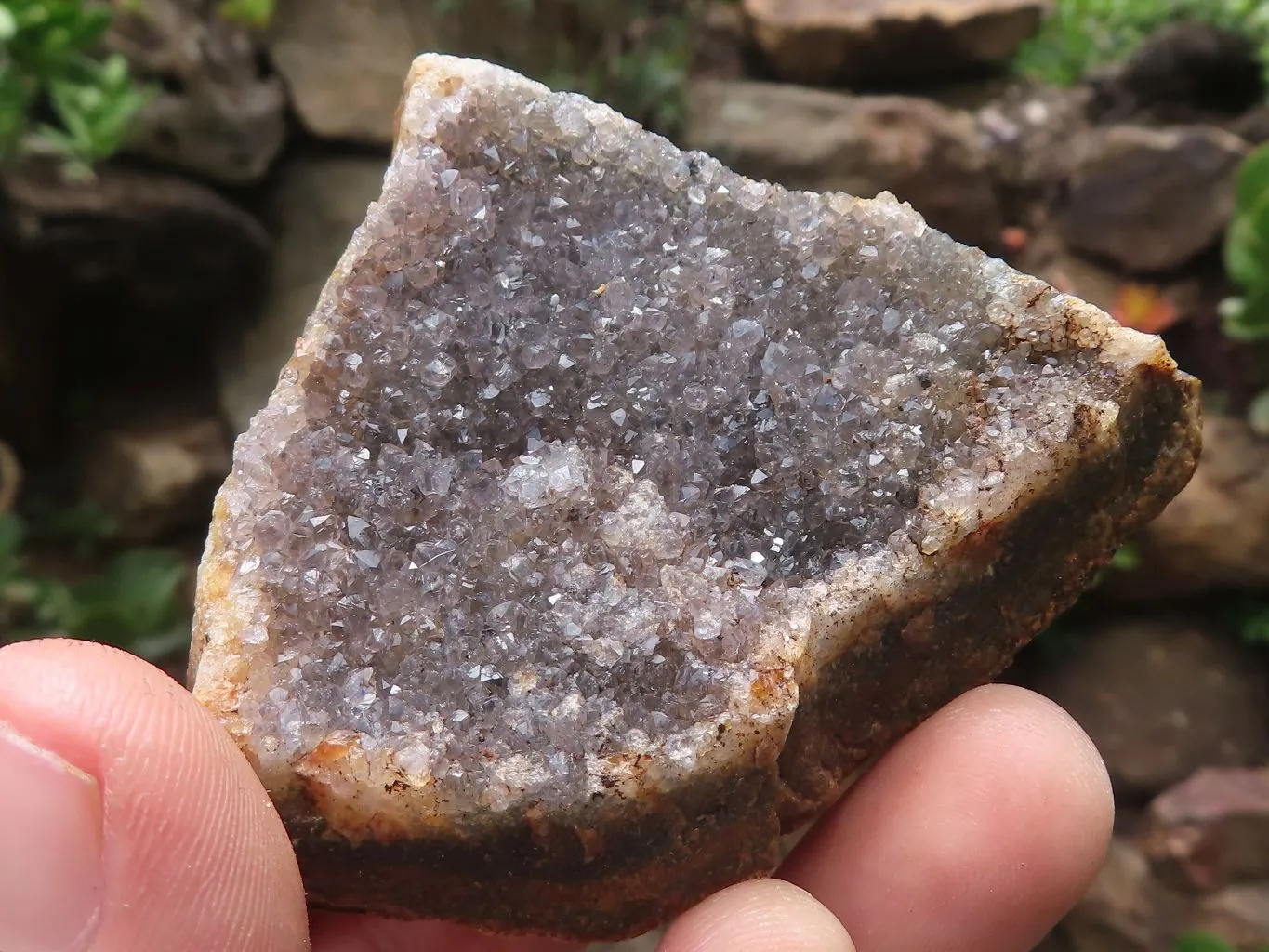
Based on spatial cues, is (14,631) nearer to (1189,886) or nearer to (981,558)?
(981,558)

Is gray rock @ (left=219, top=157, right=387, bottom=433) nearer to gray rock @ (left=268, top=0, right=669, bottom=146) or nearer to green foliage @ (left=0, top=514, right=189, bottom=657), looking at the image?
gray rock @ (left=268, top=0, right=669, bottom=146)

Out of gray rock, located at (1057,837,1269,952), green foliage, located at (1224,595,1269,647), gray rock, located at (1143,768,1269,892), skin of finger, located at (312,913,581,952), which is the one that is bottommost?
gray rock, located at (1057,837,1269,952)

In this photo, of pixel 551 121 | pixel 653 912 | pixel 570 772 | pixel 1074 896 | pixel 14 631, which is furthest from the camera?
pixel 14 631

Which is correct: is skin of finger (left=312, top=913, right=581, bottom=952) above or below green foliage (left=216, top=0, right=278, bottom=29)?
below

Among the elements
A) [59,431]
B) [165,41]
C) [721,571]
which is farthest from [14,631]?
[721,571]

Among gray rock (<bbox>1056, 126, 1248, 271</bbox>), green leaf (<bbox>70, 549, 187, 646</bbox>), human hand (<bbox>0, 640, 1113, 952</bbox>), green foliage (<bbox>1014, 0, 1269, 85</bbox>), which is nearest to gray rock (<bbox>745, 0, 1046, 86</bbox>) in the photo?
green foliage (<bbox>1014, 0, 1269, 85</bbox>)

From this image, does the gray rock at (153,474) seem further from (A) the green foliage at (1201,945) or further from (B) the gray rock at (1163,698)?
(A) the green foliage at (1201,945)

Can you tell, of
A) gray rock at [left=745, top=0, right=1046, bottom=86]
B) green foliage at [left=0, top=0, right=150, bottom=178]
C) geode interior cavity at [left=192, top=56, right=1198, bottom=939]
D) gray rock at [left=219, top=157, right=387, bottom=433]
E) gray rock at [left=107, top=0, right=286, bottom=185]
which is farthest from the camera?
gray rock at [left=745, top=0, right=1046, bottom=86]
